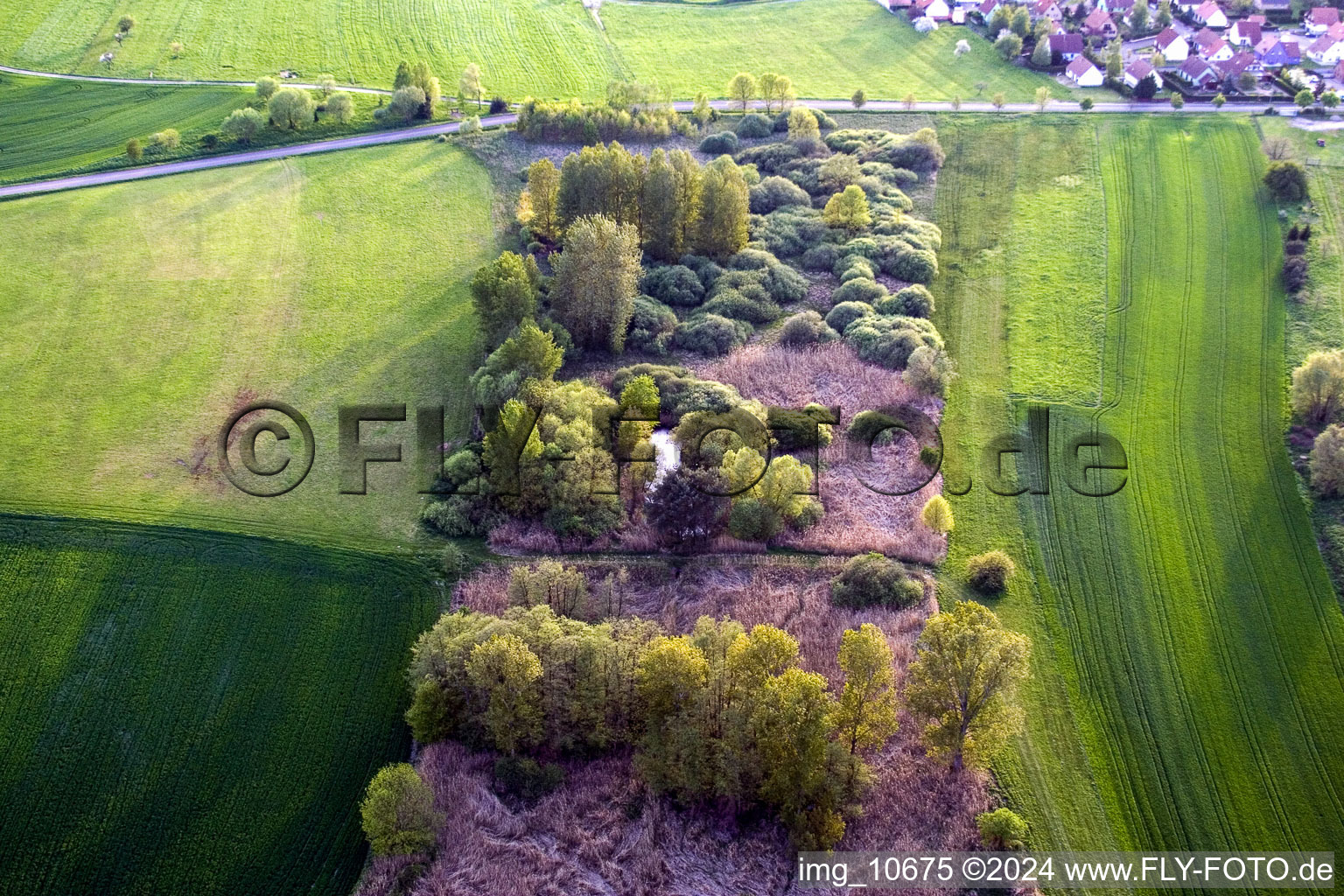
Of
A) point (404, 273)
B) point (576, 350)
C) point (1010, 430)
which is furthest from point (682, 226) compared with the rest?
point (1010, 430)

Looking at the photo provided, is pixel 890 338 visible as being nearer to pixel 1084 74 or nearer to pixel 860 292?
pixel 860 292

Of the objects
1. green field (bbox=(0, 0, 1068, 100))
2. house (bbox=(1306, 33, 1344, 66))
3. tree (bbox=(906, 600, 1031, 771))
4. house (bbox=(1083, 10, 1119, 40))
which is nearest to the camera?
tree (bbox=(906, 600, 1031, 771))

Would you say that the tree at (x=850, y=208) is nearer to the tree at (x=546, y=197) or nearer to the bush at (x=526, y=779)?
the tree at (x=546, y=197)

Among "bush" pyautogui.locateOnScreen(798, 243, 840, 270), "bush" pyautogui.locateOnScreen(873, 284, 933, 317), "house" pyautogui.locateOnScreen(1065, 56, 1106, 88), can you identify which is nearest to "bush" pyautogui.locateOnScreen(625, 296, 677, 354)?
"bush" pyautogui.locateOnScreen(798, 243, 840, 270)

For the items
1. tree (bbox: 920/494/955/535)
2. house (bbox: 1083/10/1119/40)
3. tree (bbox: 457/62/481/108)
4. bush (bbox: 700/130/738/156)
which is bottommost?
tree (bbox: 920/494/955/535)

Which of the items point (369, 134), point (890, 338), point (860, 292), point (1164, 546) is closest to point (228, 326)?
point (369, 134)

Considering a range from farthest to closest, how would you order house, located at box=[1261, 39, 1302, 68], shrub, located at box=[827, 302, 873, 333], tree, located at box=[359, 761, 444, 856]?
house, located at box=[1261, 39, 1302, 68] → shrub, located at box=[827, 302, 873, 333] → tree, located at box=[359, 761, 444, 856]

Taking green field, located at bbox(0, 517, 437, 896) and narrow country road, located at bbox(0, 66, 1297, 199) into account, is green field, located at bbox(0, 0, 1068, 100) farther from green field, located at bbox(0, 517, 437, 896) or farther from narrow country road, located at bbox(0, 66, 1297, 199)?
green field, located at bbox(0, 517, 437, 896)
